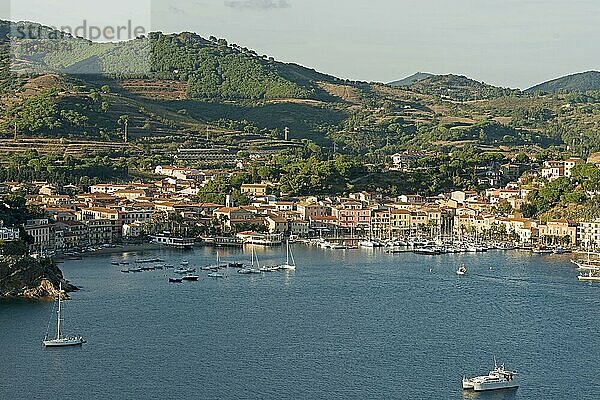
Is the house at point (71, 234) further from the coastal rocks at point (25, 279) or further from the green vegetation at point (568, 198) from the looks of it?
the green vegetation at point (568, 198)

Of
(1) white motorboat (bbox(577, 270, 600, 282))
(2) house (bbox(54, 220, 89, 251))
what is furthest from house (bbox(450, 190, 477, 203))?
(2) house (bbox(54, 220, 89, 251))

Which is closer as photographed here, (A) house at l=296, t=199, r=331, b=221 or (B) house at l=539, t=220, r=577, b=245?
(B) house at l=539, t=220, r=577, b=245

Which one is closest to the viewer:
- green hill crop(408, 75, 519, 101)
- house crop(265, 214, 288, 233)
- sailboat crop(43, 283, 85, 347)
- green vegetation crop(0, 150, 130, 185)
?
sailboat crop(43, 283, 85, 347)

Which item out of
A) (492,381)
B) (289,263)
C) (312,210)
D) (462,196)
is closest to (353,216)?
(312,210)

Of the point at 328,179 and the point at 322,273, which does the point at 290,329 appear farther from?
the point at 328,179

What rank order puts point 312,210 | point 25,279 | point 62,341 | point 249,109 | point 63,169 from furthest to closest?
point 249,109, point 63,169, point 312,210, point 25,279, point 62,341

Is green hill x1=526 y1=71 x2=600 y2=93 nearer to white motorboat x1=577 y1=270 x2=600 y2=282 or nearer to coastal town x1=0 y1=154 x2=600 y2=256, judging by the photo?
coastal town x1=0 y1=154 x2=600 y2=256

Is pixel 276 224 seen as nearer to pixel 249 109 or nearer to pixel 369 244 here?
pixel 369 244

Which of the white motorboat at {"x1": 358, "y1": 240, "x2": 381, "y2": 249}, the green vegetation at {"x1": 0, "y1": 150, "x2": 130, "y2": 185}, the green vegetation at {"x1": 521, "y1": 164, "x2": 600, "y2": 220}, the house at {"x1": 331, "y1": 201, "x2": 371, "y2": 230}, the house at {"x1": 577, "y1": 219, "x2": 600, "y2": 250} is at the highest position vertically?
the green vegetation at {"x1": 0, "y1": 150, "x2": 130, "y2": 185}
